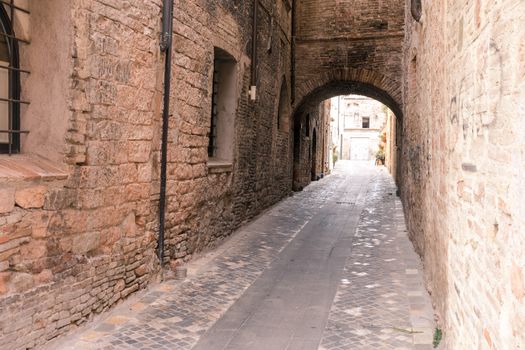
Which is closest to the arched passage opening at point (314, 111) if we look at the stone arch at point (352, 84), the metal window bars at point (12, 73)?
the stone arch at point (352, 84)

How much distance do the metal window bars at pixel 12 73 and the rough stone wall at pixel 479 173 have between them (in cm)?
340

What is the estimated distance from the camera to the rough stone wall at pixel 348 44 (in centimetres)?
1429

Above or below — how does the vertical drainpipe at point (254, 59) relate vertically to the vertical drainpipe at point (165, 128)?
above

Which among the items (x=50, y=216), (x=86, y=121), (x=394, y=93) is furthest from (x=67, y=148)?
(x=394, y=93)

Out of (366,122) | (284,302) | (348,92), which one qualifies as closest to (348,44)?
(348,92)

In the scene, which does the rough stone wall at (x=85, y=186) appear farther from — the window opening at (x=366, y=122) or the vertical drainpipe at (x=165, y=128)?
the window opening at (x=366, y=122)

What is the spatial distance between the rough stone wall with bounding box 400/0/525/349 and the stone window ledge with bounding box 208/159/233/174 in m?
3.66

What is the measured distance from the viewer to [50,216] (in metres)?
4.12

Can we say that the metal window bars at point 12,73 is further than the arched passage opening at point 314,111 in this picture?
No

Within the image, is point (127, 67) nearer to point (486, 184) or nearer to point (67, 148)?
point (67, 148)

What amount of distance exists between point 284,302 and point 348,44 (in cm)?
1075

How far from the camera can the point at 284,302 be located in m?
5.46

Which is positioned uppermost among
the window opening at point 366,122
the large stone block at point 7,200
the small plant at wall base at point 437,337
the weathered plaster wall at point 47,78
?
the window opening at point 366,122

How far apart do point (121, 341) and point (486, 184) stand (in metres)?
3.16
